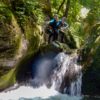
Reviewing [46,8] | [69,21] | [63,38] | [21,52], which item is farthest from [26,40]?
[69,21]

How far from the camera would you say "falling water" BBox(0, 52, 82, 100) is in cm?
1181

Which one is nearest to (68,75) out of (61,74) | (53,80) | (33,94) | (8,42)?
(61,74)

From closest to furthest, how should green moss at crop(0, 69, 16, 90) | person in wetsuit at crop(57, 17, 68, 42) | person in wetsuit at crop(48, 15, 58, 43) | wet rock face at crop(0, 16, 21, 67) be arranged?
wet rock face at crop(0, 16, 21, 67) < green moss at crop(0, 69, 16, 90) < person in wetsuit at crop(48, 15, 58, 43) < person in wetsuit at crop(57, 17, 68, 42)

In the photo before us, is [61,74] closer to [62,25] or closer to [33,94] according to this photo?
[33,94]

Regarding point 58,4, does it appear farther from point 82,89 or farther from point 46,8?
point 82,89

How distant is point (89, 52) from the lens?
1316 cm

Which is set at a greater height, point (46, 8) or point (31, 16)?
point (46, 8)

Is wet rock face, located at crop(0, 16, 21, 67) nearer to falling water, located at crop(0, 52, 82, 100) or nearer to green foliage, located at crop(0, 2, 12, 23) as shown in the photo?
green foliage, located at crop(0, 2, 12, 23)

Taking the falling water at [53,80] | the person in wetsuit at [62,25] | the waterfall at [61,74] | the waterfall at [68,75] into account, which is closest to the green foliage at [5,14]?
the falling water at [53,80]

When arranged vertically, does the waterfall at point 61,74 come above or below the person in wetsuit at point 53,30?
below

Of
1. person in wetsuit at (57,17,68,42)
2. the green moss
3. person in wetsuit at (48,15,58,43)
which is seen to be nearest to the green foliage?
the green moss

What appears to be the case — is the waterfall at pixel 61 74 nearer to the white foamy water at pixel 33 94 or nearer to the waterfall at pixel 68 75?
the waterfall at pixel 68 75

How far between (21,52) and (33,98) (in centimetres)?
197

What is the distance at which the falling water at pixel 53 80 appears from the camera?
11.8 meters
